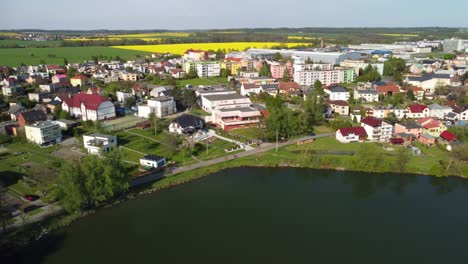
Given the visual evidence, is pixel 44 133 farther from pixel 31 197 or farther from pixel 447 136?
pixel 447 136

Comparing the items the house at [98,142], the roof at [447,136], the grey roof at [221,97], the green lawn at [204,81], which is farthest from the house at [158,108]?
the roof at [447,136]

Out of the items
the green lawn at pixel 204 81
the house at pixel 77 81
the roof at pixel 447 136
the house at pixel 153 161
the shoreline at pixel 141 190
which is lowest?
the shoreline at pixel 141 190

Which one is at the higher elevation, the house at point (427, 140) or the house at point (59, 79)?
the house at point (59, 79)

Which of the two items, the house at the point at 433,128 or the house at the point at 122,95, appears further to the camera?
the house at the point at 122,95

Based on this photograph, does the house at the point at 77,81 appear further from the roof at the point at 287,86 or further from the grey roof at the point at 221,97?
the roof at the point at 287,86

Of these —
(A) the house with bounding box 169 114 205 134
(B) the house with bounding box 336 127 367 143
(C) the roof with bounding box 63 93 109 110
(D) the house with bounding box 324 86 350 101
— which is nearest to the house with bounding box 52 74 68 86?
(C) the roof with bounding box 63 93 109 110

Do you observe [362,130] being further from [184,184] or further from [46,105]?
[46,105]
